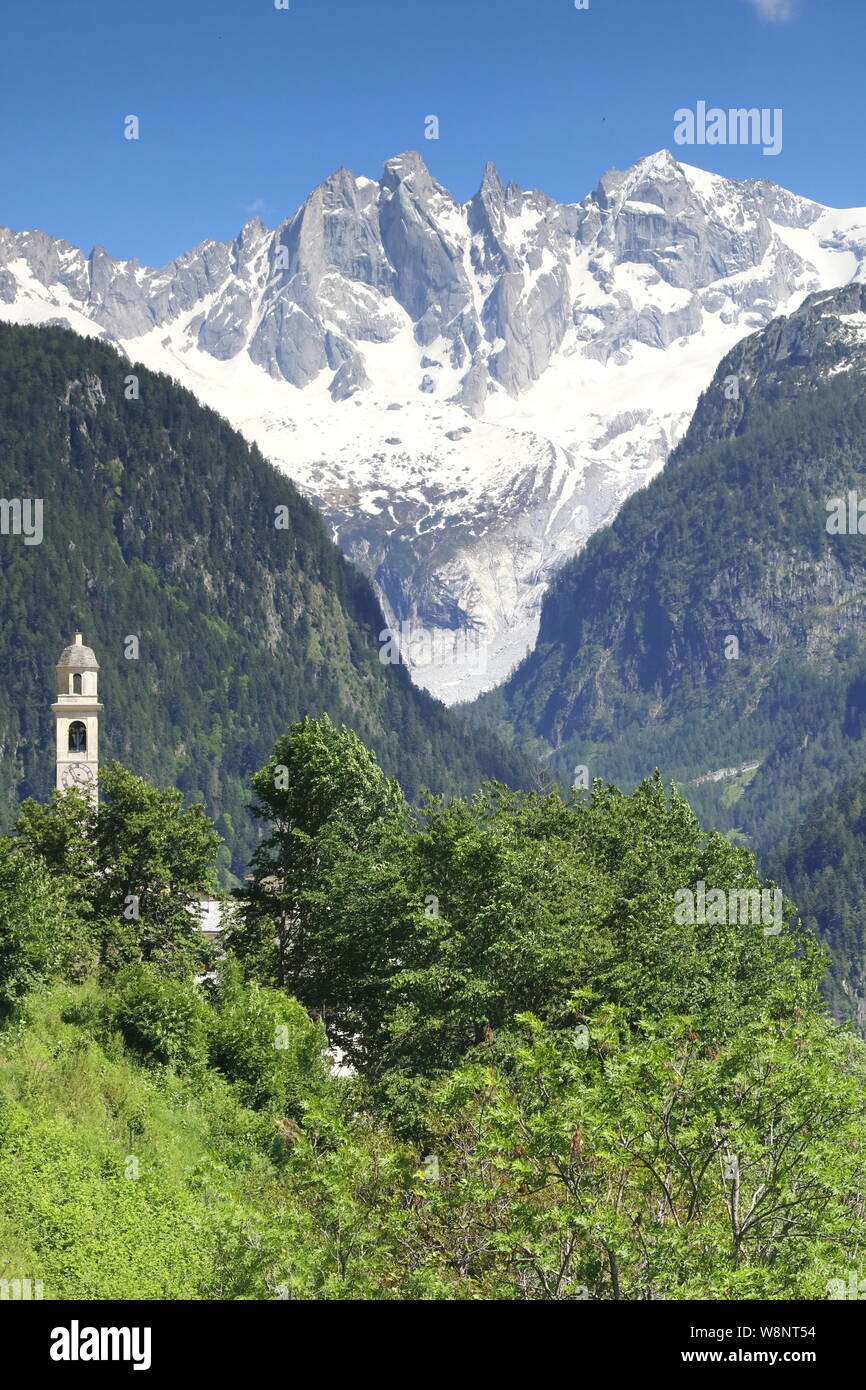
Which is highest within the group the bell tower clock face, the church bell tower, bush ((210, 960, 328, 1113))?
the church bell tower

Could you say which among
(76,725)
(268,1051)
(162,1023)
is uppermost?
(76,725)

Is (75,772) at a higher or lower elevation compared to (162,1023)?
higher

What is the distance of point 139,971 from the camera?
60219 mm

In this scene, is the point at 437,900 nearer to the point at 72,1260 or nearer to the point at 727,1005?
the point at 727,1005

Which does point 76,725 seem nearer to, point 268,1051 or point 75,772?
point 75,772

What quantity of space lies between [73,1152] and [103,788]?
3159 cm

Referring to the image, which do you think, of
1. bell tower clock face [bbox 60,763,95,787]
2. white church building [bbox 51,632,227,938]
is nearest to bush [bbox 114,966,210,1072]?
bell tower clock face [bbox 60,763,95,787]

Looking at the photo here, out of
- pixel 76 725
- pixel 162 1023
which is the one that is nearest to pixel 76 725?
pixel 76 725

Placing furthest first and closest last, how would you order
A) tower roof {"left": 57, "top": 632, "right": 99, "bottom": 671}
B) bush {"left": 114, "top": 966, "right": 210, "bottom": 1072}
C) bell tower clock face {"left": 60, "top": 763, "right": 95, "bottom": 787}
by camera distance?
1. tower roof {"left": 57, "top": 632, "right": 99, "bottom": 671}
2. bell tower clock face {"left": 60, "top": 763, "right": 95, "bottom": 787}
3. bush {"left": 114, "top": 966, "right": 210, "bottom": 1072}

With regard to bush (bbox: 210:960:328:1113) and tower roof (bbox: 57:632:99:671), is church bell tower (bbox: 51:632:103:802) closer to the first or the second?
tower roof (bbox: 57:632:99:671)

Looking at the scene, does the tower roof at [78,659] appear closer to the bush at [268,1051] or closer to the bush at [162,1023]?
the bush at [268,1051]

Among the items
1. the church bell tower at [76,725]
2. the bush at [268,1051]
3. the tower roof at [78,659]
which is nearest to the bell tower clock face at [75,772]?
the church bell tower at [76,725]
